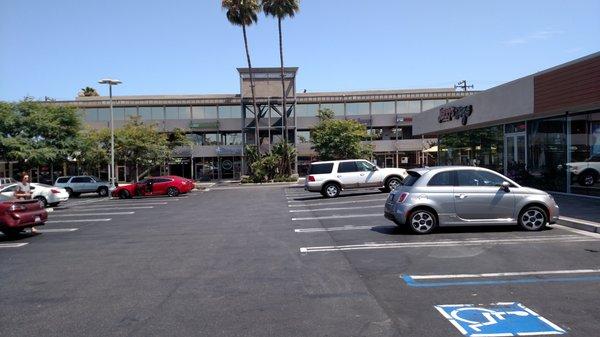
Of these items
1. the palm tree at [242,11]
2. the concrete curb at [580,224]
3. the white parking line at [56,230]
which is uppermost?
the palm tree at [242,11]

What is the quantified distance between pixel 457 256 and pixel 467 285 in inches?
80.2

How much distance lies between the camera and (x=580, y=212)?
14.0 m

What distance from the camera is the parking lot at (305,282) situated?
226 inches

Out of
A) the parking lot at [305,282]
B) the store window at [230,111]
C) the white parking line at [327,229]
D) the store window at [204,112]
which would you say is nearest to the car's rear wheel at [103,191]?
the store window at [204,112]

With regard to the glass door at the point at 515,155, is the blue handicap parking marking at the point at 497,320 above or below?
below

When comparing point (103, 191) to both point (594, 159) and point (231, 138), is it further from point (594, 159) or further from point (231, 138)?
point (594, 159)

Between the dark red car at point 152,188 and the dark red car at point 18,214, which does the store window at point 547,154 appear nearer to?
the dark red car at point 18,214

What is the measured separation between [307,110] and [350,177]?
3574 centimetres

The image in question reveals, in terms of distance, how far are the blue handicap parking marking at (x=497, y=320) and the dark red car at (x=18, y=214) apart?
1181cm

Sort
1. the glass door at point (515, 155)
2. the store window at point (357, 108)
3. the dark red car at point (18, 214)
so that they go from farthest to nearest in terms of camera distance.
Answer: the store window at point (357, 108)
the glass door at point (515, 155)
the dark red car at point (18, 214)

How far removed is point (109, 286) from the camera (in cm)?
783

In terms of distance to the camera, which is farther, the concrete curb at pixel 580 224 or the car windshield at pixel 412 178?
the car windshield at pixel 412 178

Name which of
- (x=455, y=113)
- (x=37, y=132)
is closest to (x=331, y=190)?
(x=455, y=113)

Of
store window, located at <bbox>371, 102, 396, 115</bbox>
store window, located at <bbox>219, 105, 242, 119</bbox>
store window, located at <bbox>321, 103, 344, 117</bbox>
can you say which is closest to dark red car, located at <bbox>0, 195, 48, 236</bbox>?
store window, located at <bbox>219, 105, 242, 119</bbox>
